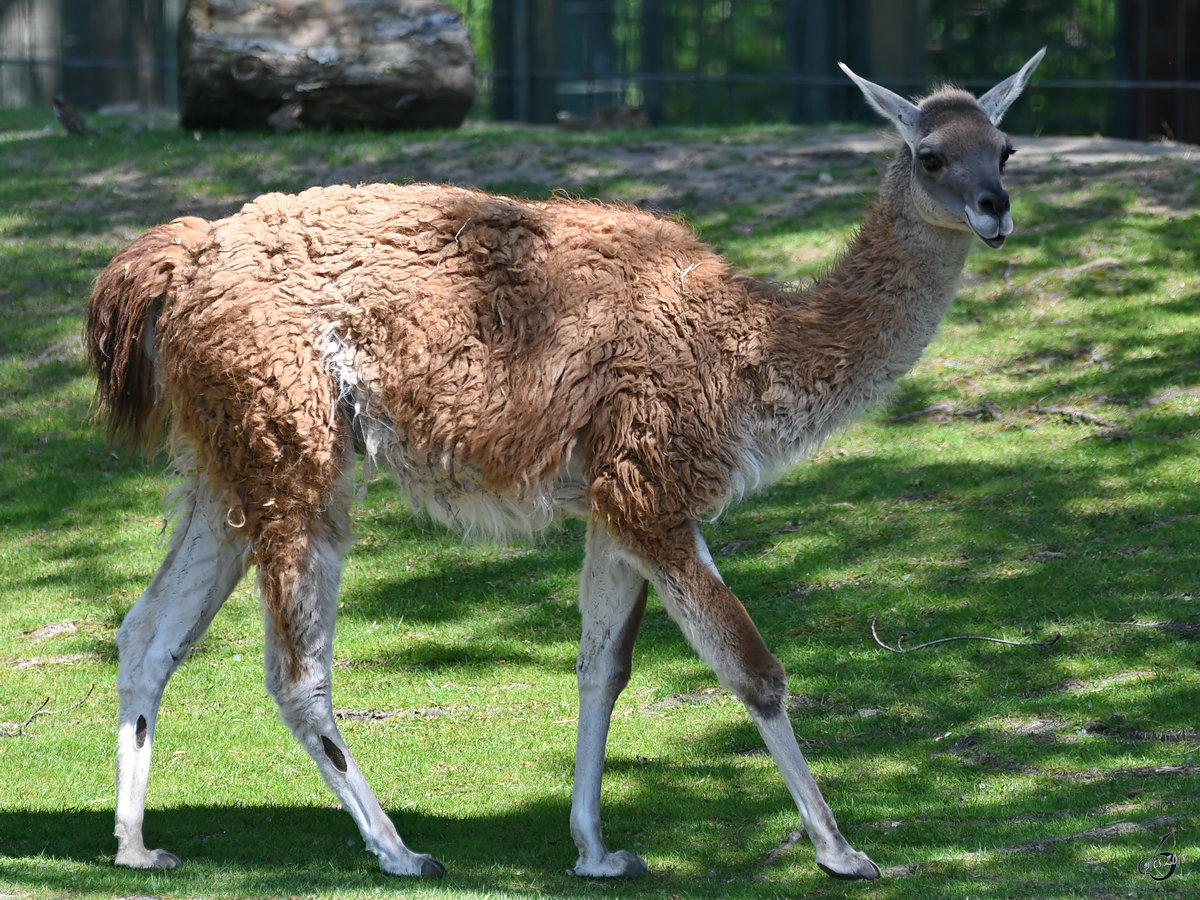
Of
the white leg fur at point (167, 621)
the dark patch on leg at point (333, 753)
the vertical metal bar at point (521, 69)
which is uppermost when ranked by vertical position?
the vertical metal bar at point (521, 69)

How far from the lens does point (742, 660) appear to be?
5172 millimetres

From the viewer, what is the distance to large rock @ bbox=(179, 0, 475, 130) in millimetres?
14055

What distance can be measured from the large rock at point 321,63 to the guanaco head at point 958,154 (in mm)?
9496

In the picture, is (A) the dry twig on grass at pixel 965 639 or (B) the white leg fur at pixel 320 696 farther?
(A) the dry twig on grass at pixel 965 639

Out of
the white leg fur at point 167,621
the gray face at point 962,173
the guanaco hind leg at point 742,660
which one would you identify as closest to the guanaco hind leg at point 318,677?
the white leg fur at point 167,621

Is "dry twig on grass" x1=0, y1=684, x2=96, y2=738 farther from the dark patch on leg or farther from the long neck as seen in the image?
the long neck

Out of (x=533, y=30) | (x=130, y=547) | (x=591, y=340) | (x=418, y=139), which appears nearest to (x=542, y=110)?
(x=533, y=30)

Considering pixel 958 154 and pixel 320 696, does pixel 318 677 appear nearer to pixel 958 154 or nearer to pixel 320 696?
pixel 320 696

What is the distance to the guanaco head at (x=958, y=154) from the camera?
5211 mm

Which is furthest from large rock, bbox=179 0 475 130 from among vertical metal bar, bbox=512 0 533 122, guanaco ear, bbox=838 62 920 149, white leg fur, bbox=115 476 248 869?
guanaco ear, bbox=838 62 920 149

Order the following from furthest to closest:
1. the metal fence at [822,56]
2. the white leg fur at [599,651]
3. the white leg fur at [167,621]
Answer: the metal fence at [822,56], the white leg fur at [599,651], the white leg fur at [167,621]

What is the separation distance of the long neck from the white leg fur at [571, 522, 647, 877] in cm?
78

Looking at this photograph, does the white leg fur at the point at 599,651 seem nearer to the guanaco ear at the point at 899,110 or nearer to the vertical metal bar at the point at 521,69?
the guanaco ear at the point at 899,110

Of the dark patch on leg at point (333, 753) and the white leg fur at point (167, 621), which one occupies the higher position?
the white leg fur at point (167, 621)
